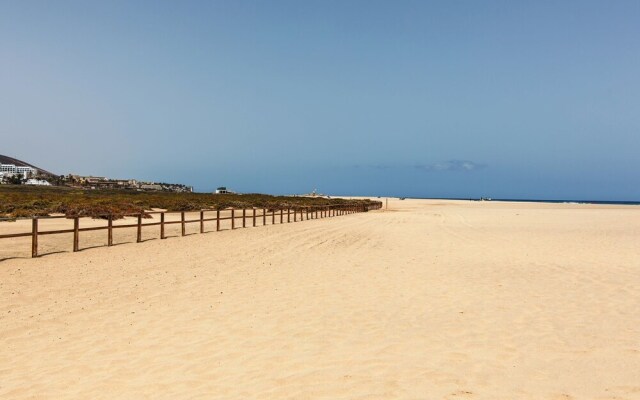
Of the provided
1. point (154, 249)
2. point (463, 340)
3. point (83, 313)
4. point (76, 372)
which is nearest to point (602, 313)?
point (463, 340)

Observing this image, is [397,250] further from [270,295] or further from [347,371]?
[347,371]

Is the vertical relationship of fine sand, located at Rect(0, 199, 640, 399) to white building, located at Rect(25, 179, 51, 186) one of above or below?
below

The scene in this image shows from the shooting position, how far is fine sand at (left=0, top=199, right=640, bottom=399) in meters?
4.48

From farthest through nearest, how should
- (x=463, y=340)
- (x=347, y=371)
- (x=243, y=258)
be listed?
(x=243, y=258) → (x=463, y=340) → (x=347, y=371)

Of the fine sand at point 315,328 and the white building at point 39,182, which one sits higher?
the white building at point 39,182

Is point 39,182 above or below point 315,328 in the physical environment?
above

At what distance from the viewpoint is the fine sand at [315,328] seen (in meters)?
4.48

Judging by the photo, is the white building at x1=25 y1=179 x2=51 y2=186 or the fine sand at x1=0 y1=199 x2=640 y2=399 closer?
the fine sand at x1=0 y1=199 x2=640 y2=399

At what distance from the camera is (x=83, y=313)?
7.14m

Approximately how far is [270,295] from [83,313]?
2951 millimetres

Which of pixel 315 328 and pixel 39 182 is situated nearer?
pixel 315 328

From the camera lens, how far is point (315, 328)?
6.34 meters

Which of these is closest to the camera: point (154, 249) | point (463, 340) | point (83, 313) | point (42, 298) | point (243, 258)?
point (463, 340)

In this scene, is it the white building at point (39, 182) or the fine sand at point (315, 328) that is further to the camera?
the white building at point (39, 182)
